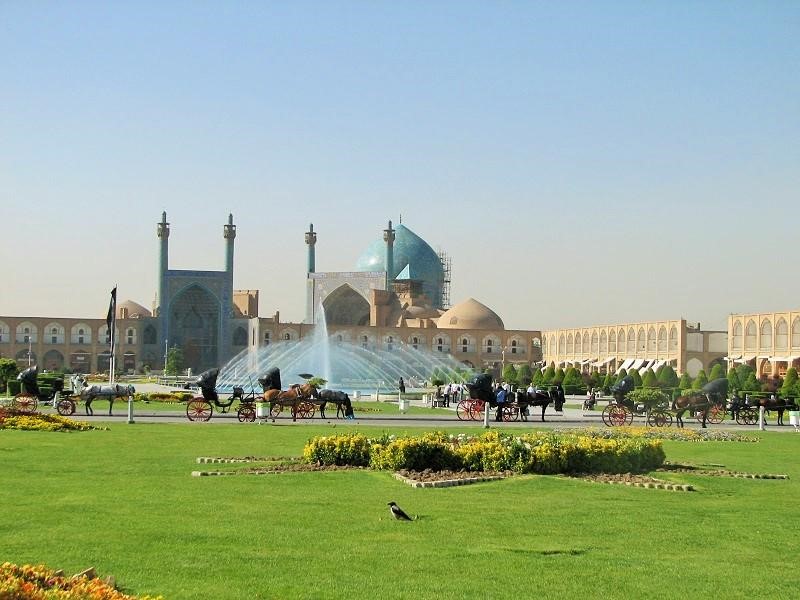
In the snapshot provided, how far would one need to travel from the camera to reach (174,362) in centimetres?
6150

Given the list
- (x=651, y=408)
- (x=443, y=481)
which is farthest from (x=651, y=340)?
(x=443, y=481)

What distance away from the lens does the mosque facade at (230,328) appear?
68938 mm

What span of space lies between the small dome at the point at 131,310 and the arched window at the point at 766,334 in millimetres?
41390

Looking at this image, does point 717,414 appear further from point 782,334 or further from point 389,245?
point 389,245

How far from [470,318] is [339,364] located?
23546 millimetres

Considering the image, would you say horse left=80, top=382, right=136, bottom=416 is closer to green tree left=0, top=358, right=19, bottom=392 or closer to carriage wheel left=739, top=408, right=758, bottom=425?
green tree left=0, top=358, right=19, bottom=392

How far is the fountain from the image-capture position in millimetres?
43562

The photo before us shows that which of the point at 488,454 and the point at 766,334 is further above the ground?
the point at 766,334

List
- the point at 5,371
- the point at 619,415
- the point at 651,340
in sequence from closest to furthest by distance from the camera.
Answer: the point at 619,415
the point at 5,371
the point at 651,340

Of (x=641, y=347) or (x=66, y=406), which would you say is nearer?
(x=66, y=406)

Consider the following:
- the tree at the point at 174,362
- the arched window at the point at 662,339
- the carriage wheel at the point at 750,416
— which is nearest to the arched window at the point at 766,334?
the arched window at the point at 662,339

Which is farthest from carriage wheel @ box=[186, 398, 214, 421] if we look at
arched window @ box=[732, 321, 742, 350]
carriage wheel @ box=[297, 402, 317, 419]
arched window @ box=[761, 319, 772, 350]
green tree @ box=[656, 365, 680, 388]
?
arched window @ box=[732, 321, 742, 350]

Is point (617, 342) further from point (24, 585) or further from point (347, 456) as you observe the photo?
point (24, 585)

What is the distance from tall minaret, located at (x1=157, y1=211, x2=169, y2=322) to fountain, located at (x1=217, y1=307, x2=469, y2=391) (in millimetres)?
5617
